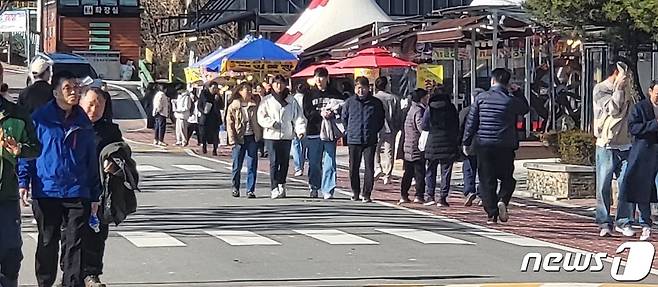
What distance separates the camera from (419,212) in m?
17.2

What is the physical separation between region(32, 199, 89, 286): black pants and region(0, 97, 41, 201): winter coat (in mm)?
793

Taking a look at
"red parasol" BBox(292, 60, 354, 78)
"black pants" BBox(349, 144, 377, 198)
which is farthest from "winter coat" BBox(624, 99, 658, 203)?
"red parasol" BBox(292, 60, 354, 78)

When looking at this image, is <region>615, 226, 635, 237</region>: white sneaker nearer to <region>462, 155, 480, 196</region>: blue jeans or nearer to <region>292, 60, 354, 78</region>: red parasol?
<region>462, 155, 480, 196</region>: blue jeans

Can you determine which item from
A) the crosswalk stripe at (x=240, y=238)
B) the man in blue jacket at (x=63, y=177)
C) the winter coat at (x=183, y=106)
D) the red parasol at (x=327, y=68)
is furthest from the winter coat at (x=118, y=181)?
the winter coat at (x=183, y=106)

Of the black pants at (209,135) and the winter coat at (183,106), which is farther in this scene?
the winter coat at (183,106)

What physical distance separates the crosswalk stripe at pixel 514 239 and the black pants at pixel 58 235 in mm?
5492

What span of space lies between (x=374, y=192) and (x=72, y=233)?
35.8 feet

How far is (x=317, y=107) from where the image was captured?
19156 mm

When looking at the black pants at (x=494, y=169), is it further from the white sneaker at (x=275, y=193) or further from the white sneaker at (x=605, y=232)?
the white sneaker at (x=275, y=193)

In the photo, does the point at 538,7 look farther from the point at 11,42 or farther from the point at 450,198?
the point at 11,42

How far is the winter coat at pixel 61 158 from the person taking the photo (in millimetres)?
9594

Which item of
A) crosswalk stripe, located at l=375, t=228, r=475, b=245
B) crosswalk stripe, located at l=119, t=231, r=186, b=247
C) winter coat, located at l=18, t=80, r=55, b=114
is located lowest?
crosswalk stripe, located at l=375, t=228, r=475, b=245

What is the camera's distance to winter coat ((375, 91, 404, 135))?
64.6ft

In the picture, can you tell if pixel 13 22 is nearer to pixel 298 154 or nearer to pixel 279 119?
pixel 298 154
